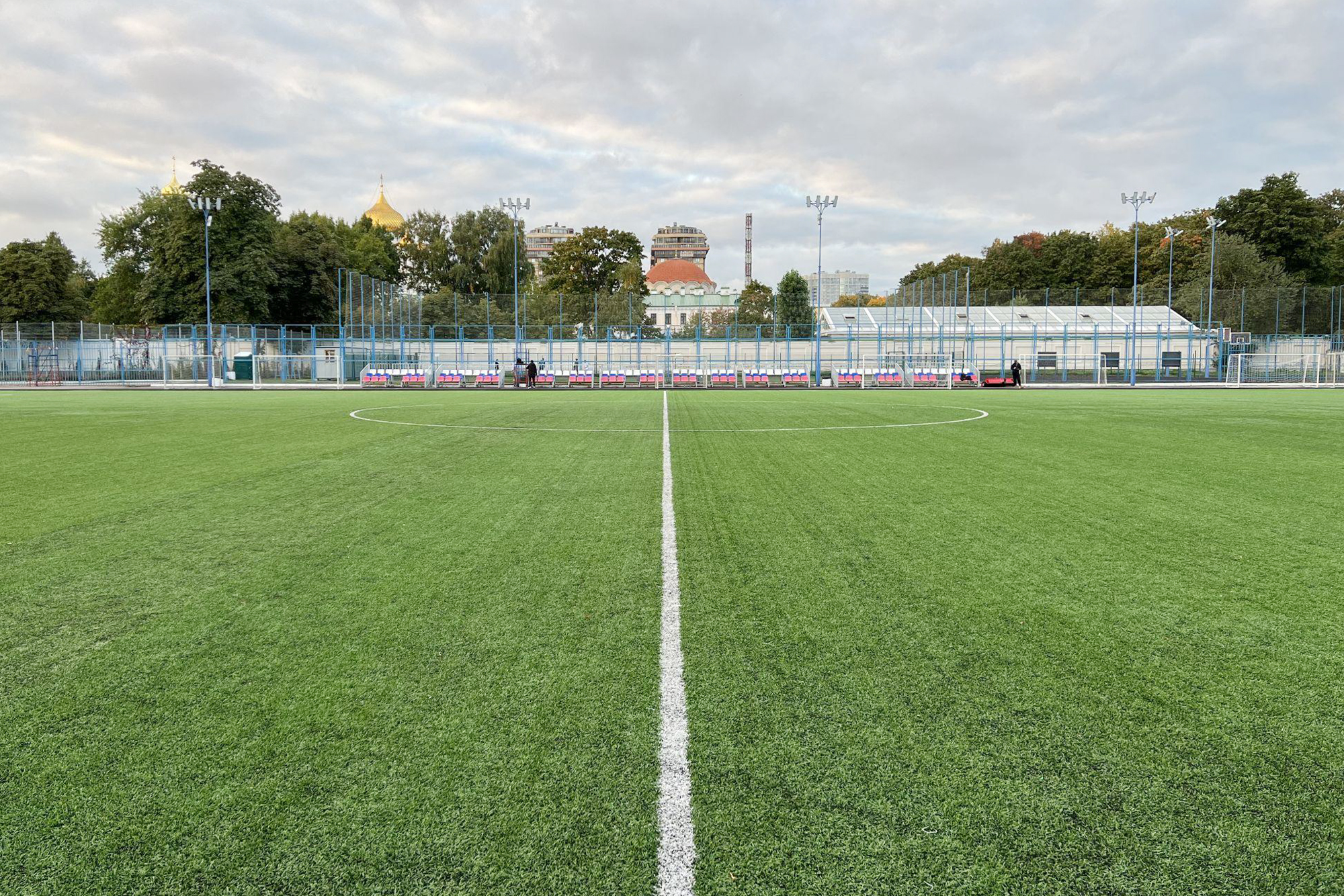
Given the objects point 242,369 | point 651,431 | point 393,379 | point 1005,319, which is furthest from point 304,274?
point 651,431

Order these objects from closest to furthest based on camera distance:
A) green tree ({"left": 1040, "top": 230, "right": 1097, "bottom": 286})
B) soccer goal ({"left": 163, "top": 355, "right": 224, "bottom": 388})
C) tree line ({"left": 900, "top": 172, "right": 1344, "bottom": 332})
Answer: soccer goal ({"left": 163, "top": 355, "right": 224, "bottom": 388}), tree line ({"left": 900, "top": 172, "right": 1344, "bottom": 332}), green tree ({"left": 1040, "top": 230, "right": 1097, "bottom": 286})

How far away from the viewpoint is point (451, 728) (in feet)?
9.66

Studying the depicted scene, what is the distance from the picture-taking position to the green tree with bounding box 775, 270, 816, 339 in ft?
208

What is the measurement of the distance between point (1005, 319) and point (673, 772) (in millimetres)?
58084

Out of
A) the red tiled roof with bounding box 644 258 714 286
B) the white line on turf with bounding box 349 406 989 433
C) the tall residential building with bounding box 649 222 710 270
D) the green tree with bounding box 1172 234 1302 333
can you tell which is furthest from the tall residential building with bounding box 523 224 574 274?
the white line on turf with bounding box 349 406 989 433

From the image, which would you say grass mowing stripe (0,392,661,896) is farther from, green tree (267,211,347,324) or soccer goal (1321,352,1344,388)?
green tree (267,211,347,324)

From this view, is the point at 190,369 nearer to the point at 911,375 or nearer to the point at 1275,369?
the point at 911,375

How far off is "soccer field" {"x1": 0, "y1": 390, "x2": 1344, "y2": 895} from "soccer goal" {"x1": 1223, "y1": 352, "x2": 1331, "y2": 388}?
4742 cm

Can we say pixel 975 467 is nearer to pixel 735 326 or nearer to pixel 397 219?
pixel 735 326

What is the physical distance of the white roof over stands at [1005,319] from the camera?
5203 centimetres

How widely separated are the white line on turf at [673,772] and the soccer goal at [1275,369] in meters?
51.1

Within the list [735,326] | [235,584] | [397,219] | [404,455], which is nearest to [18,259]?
[397,219]

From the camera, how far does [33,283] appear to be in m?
62.1

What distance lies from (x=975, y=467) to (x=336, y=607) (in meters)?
7.49
